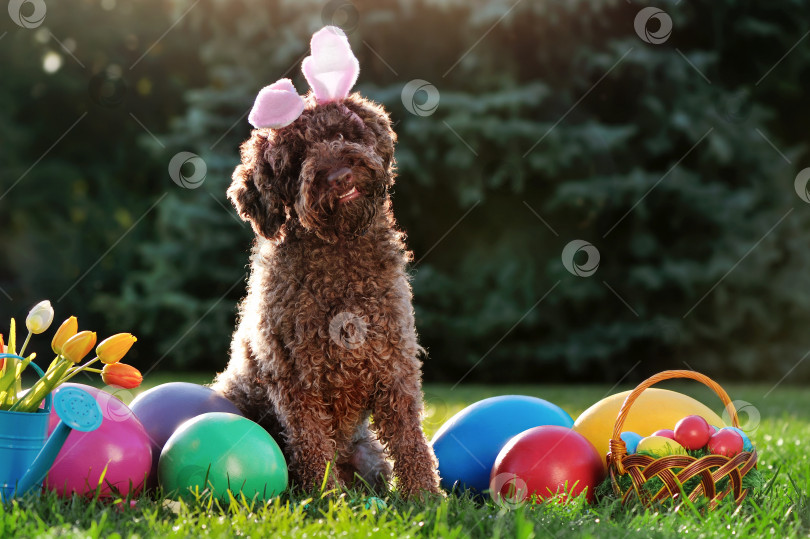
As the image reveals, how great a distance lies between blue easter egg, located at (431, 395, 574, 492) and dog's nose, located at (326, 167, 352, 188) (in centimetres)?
148

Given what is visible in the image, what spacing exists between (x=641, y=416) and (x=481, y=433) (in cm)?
79

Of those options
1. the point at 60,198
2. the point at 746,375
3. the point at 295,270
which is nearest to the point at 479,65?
the point at 746,375

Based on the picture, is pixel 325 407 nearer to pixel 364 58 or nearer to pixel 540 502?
pixel 540 502

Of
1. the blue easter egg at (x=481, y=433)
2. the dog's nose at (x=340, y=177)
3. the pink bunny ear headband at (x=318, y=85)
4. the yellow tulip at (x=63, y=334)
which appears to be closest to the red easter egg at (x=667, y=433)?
the blue easter egg at (x=481, y=433)

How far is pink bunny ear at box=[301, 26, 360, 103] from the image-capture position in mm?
3426

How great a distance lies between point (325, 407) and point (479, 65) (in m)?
8.26

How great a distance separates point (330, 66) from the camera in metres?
3.44

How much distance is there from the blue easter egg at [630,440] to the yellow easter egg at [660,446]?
142mm

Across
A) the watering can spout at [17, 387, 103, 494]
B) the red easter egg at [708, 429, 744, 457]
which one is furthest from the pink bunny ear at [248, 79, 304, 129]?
the red easter egg at [708, 429, 744, 457]

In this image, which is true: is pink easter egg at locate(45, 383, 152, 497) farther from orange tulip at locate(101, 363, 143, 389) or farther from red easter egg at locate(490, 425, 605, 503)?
red easter egg at locate(490, 425, 605, 503)

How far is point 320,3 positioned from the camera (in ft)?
36.1

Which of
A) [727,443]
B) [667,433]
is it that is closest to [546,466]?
[667,433]

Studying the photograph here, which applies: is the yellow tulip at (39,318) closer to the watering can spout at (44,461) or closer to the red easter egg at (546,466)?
the watering can spout at (44,461)

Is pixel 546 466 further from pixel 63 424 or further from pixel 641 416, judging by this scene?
pixel 63 424
